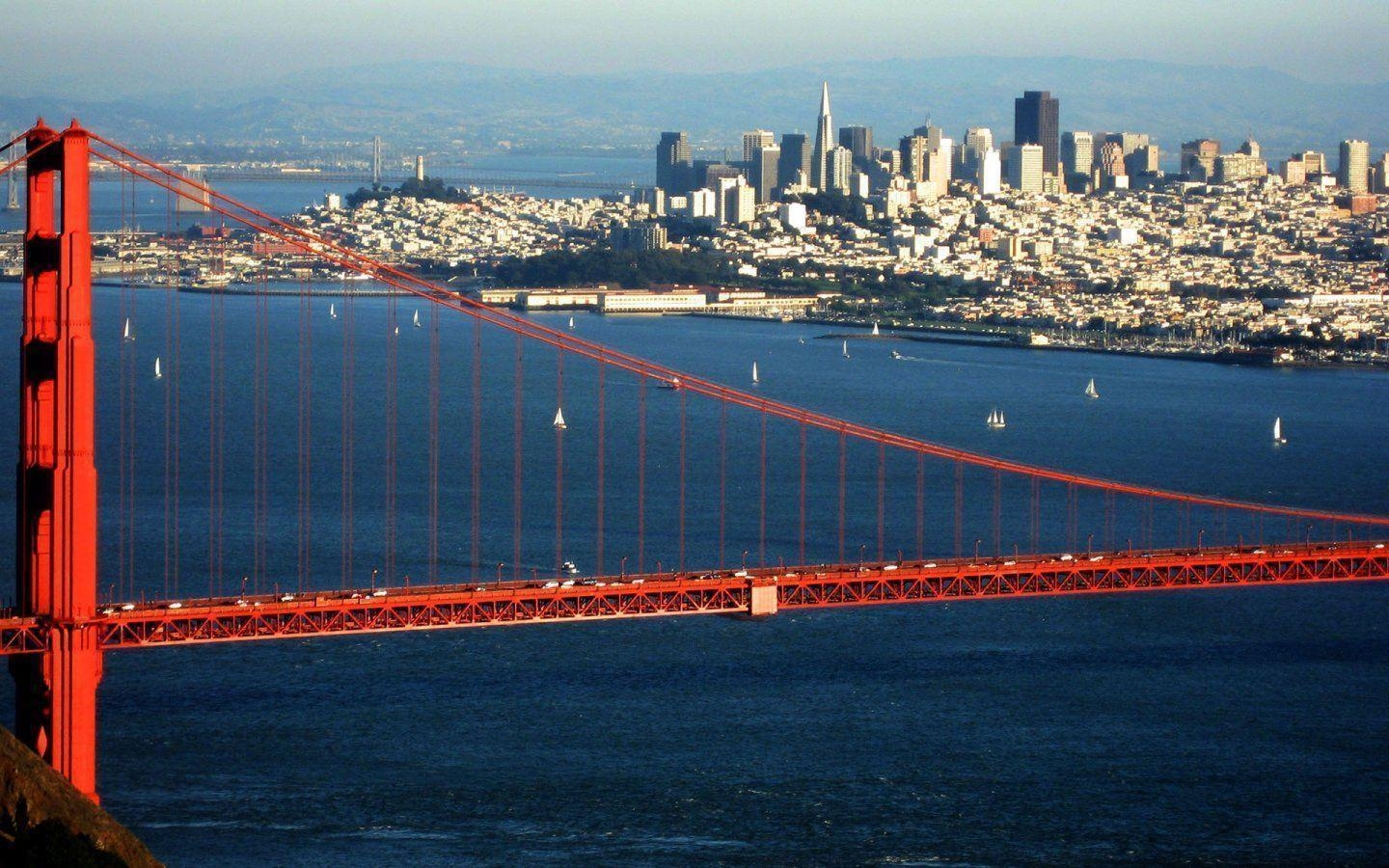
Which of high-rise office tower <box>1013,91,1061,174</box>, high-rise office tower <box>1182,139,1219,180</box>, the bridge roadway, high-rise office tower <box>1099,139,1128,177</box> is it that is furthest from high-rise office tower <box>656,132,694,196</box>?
the bridge roadway

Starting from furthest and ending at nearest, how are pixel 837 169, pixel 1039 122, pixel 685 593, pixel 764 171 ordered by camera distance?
pixel 1039 122, pixel 837 169, pixel 764 171, pixel 685 593

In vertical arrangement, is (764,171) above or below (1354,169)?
below

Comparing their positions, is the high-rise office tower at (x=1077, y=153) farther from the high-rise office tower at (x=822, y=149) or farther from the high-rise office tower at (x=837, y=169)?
the high-rise office tower at (x=837, y=169)

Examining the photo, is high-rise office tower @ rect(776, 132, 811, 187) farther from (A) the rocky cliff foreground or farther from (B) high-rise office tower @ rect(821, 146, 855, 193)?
(A) the rocky cliff foreground

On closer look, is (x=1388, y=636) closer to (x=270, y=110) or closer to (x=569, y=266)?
(x=569, y=266)

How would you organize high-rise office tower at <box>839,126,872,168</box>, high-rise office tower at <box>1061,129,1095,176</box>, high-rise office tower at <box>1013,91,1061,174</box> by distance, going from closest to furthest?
high-rise office tower at <box>839,126,872,168</box>, high-rise office tower at <box>1061,129,1095,176</box>, high-rise office tower at <box>1013,91,1061,174</box>

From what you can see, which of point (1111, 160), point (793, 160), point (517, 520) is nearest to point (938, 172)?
point (793, 160)

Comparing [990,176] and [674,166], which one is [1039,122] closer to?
[990,176]
